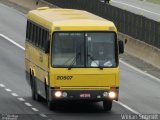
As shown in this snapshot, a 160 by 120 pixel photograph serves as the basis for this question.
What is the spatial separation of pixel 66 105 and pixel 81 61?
2.58 m

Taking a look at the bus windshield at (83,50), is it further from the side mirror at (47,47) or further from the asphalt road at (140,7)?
the asphalt road at (140,7)

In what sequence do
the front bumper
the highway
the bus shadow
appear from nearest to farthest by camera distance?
the front bumper
the highway
the bus shadow

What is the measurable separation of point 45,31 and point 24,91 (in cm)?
503

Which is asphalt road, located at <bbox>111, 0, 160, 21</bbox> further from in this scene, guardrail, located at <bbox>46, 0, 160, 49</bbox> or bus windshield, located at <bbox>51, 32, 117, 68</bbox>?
bus windshield, located at <bbox>51, 32, 117, 68</bbox>

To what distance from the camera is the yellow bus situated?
82.7 feet

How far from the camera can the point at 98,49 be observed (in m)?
25.6

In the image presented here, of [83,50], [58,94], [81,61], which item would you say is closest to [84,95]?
[58,94]

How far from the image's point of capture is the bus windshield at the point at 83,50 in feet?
83.4

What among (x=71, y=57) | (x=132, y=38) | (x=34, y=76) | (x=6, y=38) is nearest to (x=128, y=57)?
(x=132, y=38)

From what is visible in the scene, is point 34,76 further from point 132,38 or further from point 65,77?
point 132,38

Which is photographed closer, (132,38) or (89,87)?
(89,87)

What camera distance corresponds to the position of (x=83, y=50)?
2553cm

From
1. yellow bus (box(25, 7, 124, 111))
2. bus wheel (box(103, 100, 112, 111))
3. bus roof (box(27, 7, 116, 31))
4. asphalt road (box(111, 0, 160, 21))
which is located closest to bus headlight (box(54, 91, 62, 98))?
yellow bus (box(25, 7, 124, 111))

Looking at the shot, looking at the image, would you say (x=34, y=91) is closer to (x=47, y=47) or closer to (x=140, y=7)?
(x=47, y=47)
